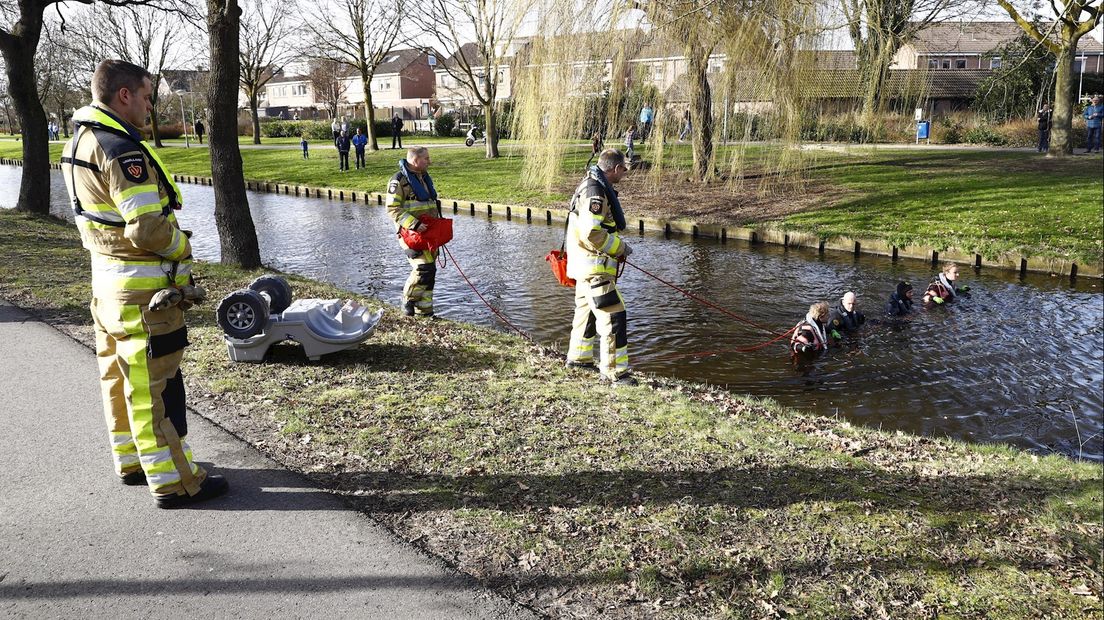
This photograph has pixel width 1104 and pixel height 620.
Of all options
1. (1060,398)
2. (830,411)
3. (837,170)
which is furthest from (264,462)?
(837,170)

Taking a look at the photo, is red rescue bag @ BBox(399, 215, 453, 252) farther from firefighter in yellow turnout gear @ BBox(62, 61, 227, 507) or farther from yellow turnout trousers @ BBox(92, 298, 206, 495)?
yellow turnout trousers @ BBox(92, 298, 206, 495)

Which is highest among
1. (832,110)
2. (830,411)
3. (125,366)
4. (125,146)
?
(832,110)

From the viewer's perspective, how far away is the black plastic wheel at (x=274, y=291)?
8.14m

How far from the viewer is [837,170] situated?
24.8 metres

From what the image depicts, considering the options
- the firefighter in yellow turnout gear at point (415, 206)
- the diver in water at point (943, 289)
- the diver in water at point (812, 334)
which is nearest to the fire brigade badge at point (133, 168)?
the firefighter in yellow turnout gear at point (415, 206)

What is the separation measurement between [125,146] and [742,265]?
43.1 ft

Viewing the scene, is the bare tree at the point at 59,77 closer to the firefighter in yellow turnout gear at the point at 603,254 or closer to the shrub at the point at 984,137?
the firefighter in yellow turnout gear at the point at 603,254

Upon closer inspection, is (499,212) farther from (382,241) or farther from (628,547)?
(628,547)

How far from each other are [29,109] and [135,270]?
18162mm

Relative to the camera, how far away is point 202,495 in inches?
188

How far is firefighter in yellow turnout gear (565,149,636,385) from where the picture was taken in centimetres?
735

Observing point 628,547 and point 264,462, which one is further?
point 264,462

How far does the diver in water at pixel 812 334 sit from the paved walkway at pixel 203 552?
6607mm

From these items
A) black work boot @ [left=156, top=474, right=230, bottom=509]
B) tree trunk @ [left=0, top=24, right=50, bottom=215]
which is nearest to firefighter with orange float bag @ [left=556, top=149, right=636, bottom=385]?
black work boot @ [left=156, top=474, right=230, bottom=509]
